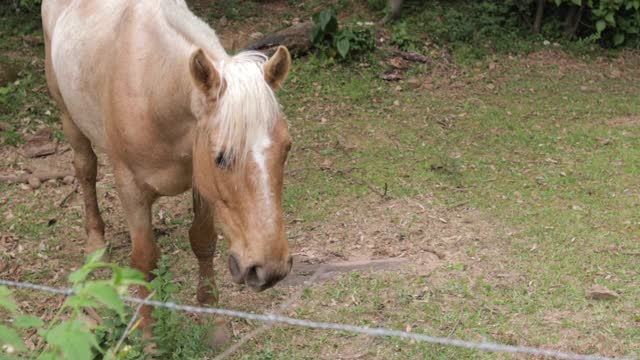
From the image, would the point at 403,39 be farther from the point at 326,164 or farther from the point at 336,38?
the point at 326,164

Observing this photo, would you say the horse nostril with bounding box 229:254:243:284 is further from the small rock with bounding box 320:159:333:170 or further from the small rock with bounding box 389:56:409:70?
the small rock with bounding box 389:56:409:70

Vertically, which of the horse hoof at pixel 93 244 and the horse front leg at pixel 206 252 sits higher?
the horse front leg at pixel 206 252

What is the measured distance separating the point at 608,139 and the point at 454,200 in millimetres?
1701

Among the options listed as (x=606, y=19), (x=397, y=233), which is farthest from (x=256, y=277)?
(x=606, y=19)

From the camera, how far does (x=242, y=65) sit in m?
3.06

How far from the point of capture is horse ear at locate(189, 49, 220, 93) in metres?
2.96

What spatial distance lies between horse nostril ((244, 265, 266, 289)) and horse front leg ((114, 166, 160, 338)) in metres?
1.03

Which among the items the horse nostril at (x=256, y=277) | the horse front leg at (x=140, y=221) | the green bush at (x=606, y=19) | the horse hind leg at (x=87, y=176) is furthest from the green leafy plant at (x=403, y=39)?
the horse nostril at (x=256, y=277)

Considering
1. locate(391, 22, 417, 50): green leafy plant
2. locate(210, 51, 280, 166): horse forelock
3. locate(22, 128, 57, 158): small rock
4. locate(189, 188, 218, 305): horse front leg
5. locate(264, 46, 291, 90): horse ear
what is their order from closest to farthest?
locate(210, 51, 280, 166): horse forelock < locate(264, 46, 291, 90): horse ear < locate(189, 188, 218, 305): horse front leg < locate(22, 128, 57, 158): small rock < locate(391, 22, 417, 50): green leafy plant

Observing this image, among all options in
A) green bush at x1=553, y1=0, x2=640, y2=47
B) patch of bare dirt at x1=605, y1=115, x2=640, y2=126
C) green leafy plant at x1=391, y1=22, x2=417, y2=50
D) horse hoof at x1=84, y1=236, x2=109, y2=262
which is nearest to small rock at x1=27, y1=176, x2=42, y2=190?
horse hoof at x1=84, y1=236, x2=109, y2=262

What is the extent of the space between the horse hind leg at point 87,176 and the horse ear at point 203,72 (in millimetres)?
2122

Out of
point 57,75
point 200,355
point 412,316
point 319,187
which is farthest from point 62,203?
point 412,316

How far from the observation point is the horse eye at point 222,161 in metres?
2.96

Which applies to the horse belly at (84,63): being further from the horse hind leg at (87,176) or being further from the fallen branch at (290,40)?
the fallen branch at (290,40)
